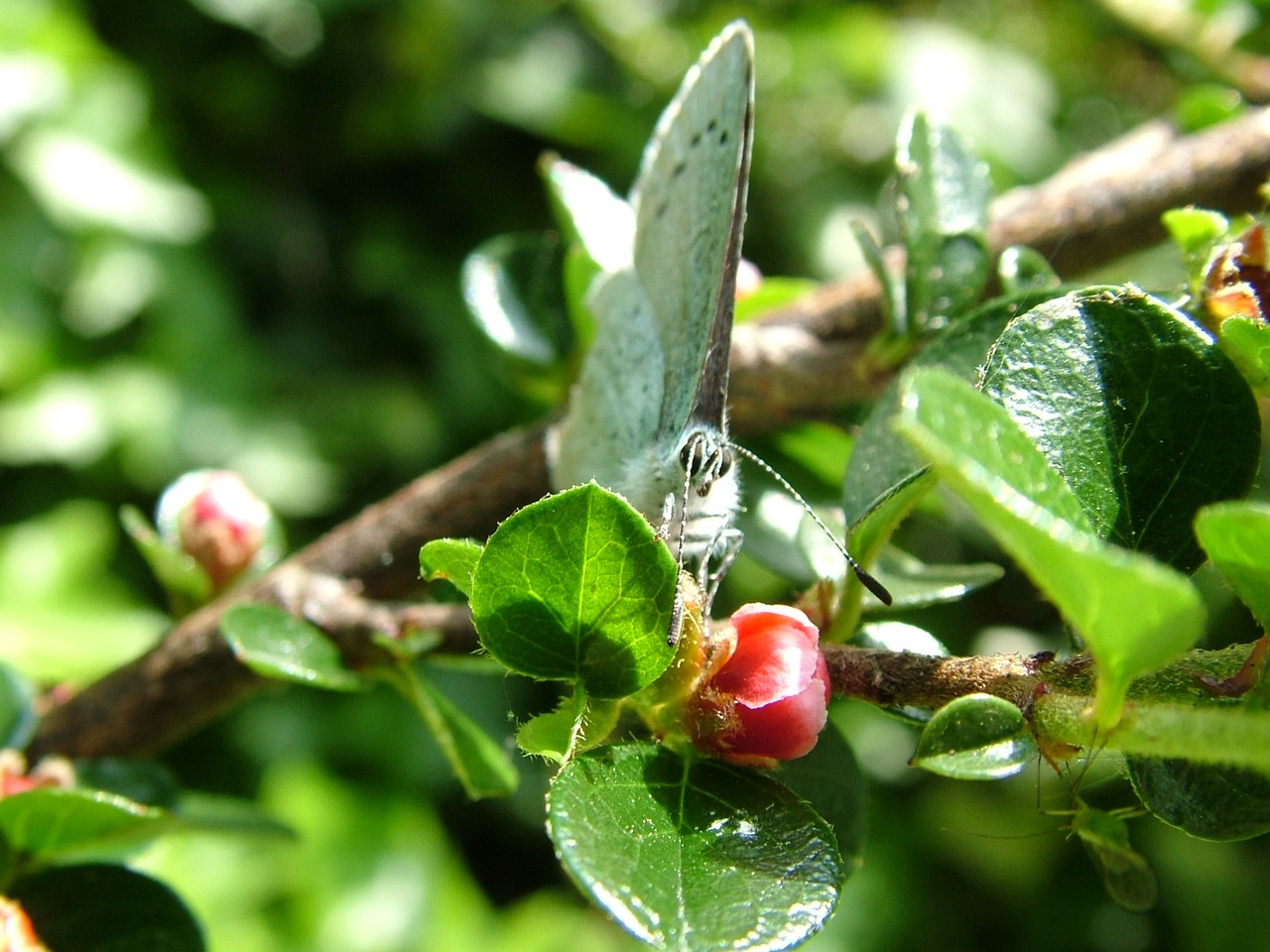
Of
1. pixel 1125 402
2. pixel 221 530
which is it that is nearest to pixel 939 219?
pixel 1125 402

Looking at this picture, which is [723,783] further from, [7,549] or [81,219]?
[81,219]

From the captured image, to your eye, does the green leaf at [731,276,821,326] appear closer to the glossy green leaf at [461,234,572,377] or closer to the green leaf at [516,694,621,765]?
the glossy green leaf at [461,234,572,377]

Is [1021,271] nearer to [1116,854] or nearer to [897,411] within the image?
[897,411]

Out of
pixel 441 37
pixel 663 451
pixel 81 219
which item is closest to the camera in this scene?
pixel 663 451

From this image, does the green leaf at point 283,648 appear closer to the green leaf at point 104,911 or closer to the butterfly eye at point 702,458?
the green leaf at point 104,911

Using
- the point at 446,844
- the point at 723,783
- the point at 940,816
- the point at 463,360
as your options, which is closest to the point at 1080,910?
the point at 940,816

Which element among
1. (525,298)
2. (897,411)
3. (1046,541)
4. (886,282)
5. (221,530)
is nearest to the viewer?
(1046,541)

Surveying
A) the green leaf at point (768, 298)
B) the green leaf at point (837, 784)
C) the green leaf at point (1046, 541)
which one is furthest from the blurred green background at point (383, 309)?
the green leaf at point (1046, 541)
